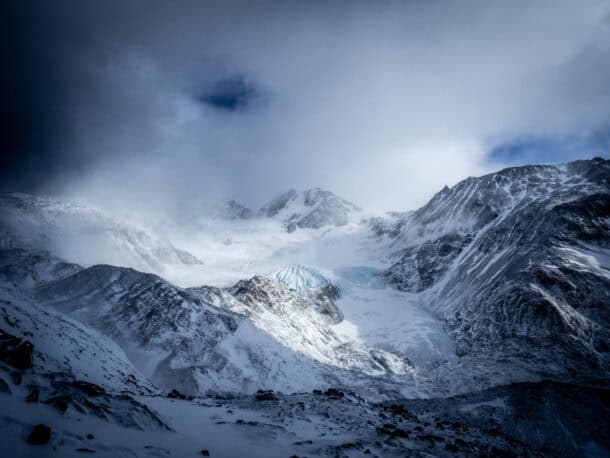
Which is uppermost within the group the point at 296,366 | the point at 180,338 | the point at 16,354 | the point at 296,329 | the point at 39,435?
the point at 296,329

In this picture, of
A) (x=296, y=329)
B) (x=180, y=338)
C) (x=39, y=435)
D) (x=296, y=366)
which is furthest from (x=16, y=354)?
(x=296, y=329)

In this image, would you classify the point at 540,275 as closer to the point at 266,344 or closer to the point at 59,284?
the point at 266,344

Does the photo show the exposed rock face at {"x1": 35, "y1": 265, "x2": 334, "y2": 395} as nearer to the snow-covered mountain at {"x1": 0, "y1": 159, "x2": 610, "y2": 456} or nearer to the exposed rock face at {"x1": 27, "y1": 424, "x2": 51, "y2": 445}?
the snow-covered mountain at {"x1": 0, "y1": 159, "x2": 610, "y2": 456}

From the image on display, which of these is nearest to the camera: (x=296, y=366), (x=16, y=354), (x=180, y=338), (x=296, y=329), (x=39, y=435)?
(x=39, y=435)

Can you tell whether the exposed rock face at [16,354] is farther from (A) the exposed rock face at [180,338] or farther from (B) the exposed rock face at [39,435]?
(A) the exposed rock face at [180,338]

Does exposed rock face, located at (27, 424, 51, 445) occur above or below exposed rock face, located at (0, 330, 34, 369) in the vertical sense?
→ below

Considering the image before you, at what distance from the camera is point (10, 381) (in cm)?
1877

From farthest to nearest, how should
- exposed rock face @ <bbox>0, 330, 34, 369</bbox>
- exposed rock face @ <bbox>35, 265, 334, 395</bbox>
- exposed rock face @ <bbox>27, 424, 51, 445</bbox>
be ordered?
exposed rock face @ <bbox>35, 265, 334, 395</bbox>
exposed rock face @ <bbox>0, 330, 34, 369</bbox>
exposed rock face @ <bbox>27, 424, 51, 445</bbox>

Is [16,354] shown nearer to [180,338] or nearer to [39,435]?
[39,435]

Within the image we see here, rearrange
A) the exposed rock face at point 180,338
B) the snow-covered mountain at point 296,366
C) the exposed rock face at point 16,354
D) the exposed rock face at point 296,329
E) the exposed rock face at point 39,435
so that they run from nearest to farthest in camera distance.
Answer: the exposed rock face at point 39,435 < the exposed rock face at point 16,354 < the snow-covered mountain at point 296,366 < the exposed rock face at point 180,338 < the exposed rock face at point 296,329

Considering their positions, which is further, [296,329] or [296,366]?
[296,329]

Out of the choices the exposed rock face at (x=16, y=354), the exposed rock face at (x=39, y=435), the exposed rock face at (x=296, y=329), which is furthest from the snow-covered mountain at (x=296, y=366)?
the exposed rock face at (x=296, y=329)

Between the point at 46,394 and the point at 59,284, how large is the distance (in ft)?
479

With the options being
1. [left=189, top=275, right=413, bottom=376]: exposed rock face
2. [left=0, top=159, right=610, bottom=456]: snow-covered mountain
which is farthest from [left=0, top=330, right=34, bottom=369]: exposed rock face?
[left=189, top=275, right=413, bottom=376]: exposed rock face
